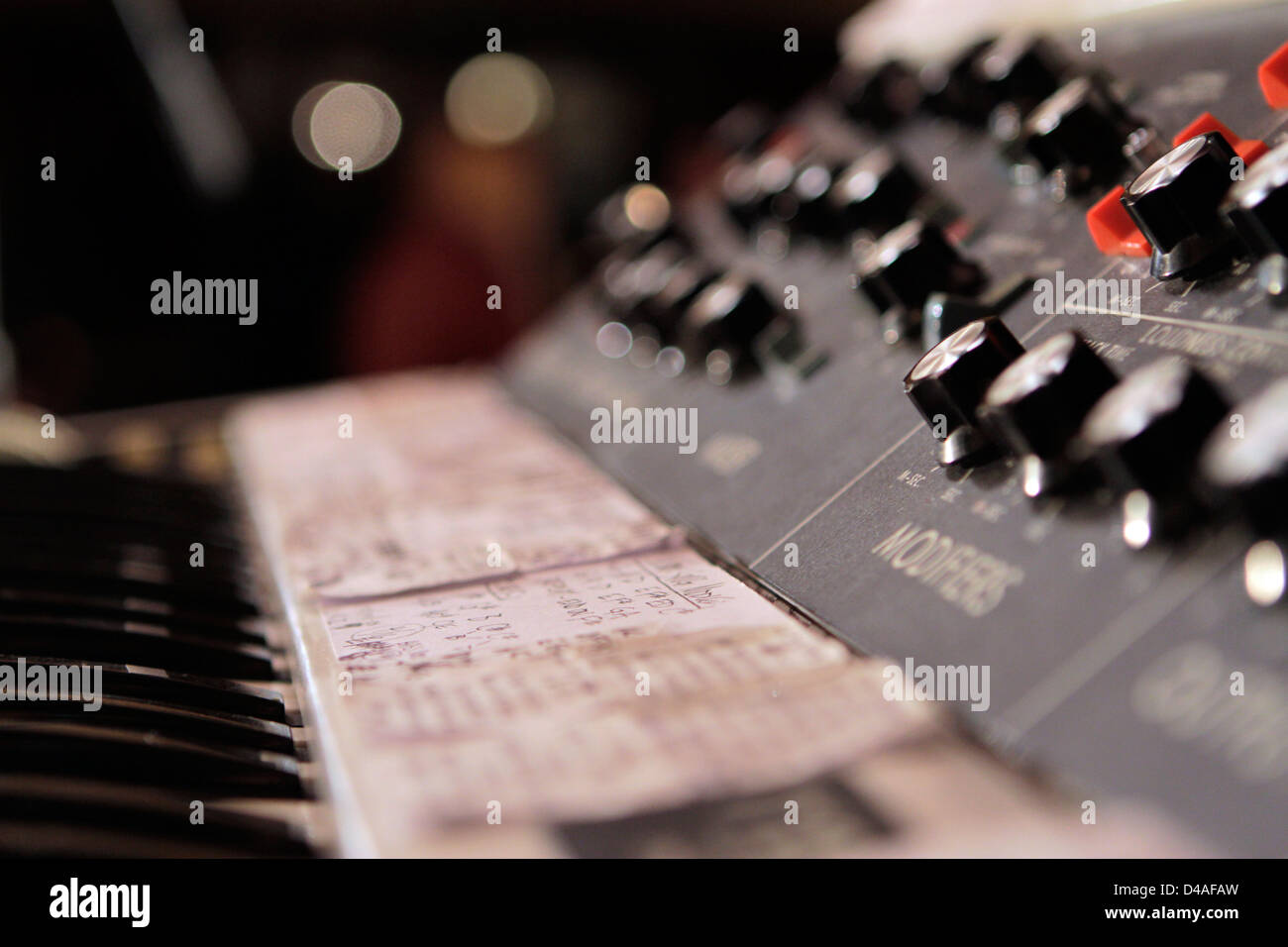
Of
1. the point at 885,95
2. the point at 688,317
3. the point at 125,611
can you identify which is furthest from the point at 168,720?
the point at 885,95

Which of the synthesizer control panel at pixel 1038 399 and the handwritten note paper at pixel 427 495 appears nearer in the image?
the synthesizer control panel at pixel 1038 399

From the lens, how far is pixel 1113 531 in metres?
0.39

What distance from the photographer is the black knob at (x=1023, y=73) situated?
74 centimetres

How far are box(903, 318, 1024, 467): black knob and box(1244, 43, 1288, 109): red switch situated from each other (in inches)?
7.9

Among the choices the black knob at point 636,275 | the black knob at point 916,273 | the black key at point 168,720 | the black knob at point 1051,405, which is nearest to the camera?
the black knob at point 1051,405

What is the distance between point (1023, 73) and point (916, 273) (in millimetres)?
216

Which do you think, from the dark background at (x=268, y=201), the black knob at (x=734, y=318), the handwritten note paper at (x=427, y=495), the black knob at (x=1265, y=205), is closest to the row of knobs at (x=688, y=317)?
the black knob at (x=734, y=318)

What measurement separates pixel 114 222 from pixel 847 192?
2.24m

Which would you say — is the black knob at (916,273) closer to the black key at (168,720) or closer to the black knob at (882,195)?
the black knob at (882,195)

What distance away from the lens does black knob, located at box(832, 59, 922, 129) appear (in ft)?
3.22

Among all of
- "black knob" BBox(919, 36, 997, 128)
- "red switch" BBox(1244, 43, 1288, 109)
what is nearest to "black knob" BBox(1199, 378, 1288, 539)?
"red switch" BBox(1244, 43, 1288, 109)

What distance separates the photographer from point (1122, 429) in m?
0.37

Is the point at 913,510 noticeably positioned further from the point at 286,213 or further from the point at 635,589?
the point at 286,213

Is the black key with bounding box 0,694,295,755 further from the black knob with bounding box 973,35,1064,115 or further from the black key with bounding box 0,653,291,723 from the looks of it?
the black knob with bounding box 973,35,1064,115
